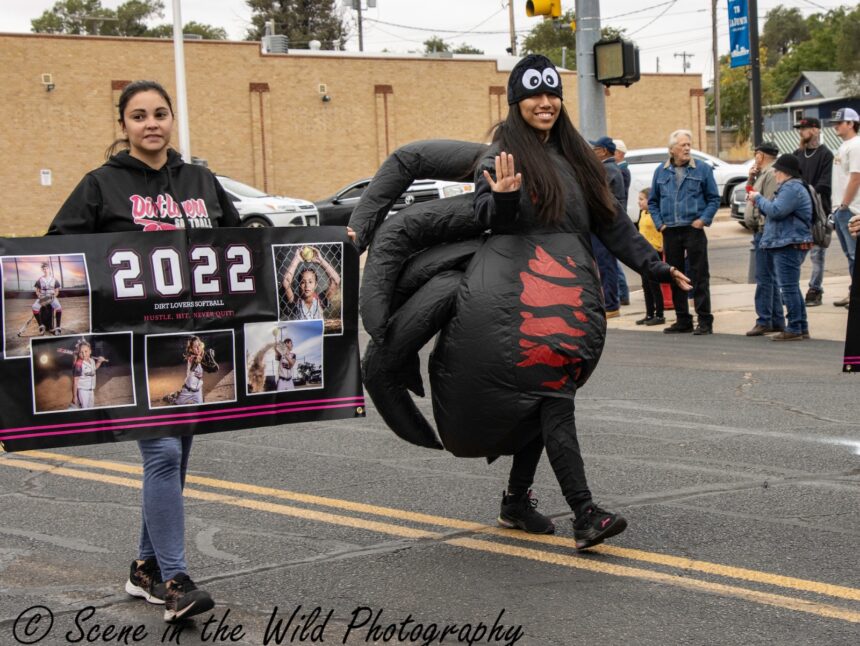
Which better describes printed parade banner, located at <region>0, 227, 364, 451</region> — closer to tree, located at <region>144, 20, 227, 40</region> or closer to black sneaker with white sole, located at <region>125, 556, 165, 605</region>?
black sneaker with white sole, located at <region>125, 556, 165, 605</region>

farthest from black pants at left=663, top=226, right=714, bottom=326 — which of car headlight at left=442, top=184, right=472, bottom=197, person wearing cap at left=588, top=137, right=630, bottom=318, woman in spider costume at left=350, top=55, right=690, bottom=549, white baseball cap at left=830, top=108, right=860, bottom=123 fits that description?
car headlight at left=442, top=184, right=472, bottom=197

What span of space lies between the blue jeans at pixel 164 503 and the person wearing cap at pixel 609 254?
849 centimetres

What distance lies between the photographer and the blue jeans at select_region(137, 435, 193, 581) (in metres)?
4.36

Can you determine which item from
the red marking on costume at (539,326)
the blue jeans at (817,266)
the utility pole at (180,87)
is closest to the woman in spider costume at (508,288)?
the red marking on costume at (539,326)

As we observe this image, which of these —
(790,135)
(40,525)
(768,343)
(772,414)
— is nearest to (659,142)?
(790,135)

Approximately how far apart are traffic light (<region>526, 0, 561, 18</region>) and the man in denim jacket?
314cm

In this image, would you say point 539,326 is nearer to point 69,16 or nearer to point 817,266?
point 817,266

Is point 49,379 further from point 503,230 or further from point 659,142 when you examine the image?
point 659,142

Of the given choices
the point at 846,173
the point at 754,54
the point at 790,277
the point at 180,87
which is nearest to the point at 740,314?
the point at 846,173

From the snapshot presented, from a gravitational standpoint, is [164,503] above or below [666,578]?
above

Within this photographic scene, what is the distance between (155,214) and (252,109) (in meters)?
36.7

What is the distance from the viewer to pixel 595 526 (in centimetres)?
493

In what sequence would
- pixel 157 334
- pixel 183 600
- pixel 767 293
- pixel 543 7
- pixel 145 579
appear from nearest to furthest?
pixel 183 600 → pixel 157 334 → pixel 145 579 → pixel 767 293 → pixel 543 7

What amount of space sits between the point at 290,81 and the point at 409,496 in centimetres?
3622
